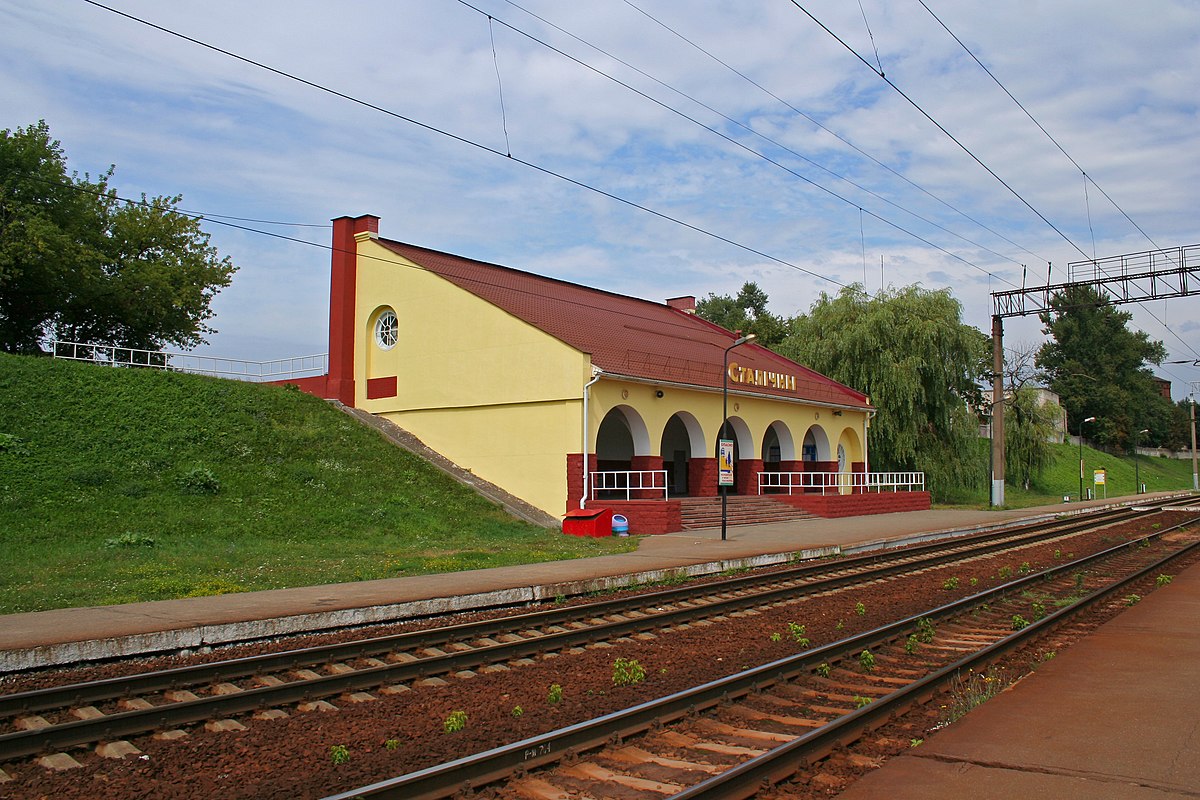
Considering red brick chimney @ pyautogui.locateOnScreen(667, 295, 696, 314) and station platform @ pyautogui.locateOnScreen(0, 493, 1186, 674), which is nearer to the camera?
station platform @ pyautogui.locateOnScreen(0, 493, 1186, 674)

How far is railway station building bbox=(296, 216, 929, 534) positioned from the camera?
25.8 meters

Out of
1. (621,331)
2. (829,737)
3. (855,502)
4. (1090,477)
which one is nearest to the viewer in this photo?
(829,737)

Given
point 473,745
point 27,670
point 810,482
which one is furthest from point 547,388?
point 473,745

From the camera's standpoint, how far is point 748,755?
6238 millimetres

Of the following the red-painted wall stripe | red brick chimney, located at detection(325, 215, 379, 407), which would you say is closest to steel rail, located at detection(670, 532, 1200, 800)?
the red-painted wall stripe

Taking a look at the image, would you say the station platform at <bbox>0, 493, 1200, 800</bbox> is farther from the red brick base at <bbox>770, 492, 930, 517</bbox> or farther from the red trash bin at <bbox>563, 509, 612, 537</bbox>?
the red brick base at <bbox>770, 492, 930, 517</bbox>

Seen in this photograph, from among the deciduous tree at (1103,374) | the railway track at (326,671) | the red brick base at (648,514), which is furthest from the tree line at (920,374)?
the deciduous tree at (1103,374)

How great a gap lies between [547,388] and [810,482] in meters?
15.6

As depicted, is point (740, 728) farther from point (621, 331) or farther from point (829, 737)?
point (621, 331)

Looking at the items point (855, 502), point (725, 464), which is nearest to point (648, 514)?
point (725, 464)

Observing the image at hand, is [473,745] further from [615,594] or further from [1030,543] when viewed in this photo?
[1030,543]

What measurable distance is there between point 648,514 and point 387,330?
12.6 meters

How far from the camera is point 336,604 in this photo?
456 inches

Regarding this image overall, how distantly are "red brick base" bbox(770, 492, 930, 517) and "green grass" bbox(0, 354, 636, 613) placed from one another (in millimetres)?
11668
